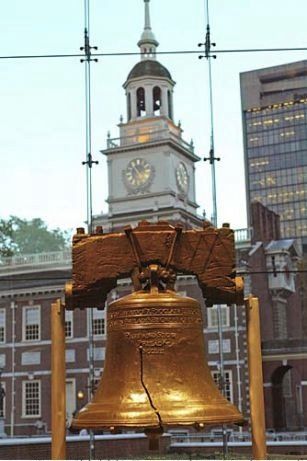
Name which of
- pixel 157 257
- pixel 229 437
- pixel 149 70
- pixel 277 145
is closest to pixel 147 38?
pixel 149 70

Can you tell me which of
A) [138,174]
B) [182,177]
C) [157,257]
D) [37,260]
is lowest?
[157,257]

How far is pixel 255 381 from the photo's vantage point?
145 inches

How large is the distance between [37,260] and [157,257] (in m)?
24.5

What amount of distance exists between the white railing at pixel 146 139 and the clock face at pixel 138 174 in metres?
0.71

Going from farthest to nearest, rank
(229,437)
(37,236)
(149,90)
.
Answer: (37,236) < (149,90) < (229,437)

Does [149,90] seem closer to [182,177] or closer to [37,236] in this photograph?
[182,177]

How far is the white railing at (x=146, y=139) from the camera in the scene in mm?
27266

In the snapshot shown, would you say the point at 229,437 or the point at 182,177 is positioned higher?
the point at 182,177

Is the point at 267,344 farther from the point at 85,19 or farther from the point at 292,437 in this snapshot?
the point at 85,19

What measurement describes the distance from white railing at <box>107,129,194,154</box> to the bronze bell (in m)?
23.8

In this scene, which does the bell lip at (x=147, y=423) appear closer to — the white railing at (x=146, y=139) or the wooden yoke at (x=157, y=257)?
the wooden yoke at (x=157, y=257)

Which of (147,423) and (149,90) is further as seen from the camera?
(149,90)

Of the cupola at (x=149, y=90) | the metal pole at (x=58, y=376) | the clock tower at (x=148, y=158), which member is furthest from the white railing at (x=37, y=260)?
the metal pole at (x=58, y=376)

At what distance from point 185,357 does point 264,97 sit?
3465cm
